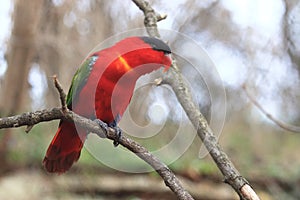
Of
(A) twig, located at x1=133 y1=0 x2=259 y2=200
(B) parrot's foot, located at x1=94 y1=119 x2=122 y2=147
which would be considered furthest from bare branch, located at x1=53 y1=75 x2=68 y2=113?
(A) twig, located at x1=133 y1=0 x2=259 y2=200

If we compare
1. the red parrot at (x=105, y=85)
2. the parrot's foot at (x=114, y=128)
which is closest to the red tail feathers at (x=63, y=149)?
the red parrot at (x=105, y=85)

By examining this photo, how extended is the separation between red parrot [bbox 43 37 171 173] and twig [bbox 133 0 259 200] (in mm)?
76

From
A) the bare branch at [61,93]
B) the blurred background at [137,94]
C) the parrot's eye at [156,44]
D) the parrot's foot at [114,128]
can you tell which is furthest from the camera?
the blurred background at [137,94]

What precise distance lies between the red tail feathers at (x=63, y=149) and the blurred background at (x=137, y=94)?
0.77m

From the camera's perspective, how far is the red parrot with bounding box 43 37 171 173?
179 cm

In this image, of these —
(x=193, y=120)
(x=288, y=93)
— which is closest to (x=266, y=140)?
(x=288, y=93)

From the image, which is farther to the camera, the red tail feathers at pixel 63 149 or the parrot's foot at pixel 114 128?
the red tail feathers at pixel 63 149

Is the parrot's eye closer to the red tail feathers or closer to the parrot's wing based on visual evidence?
the parrot's wing

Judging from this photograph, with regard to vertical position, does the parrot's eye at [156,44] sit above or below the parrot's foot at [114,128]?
above

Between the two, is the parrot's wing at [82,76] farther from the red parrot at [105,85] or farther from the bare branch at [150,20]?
the bare branch at [150,20]

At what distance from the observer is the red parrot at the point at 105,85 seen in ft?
5.86

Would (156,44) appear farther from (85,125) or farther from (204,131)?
(85,125)

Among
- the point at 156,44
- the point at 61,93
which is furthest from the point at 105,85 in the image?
the point at 61,93

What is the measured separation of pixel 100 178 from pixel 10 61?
1325 millimetres
